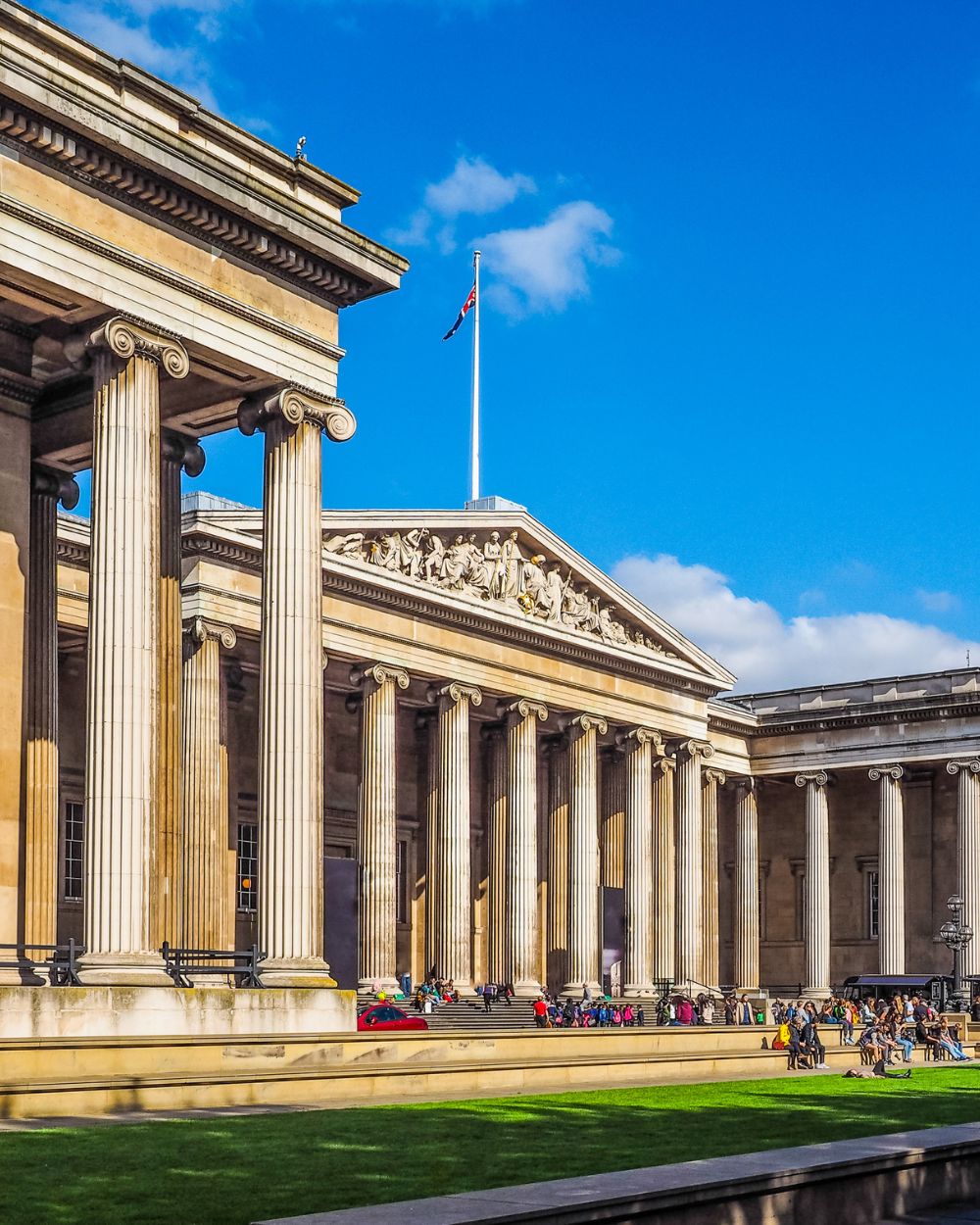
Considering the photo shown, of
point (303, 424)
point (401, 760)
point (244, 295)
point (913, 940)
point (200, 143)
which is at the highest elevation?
point (200, 143)

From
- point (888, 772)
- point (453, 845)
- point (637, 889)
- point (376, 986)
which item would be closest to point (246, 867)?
point (376, 986)

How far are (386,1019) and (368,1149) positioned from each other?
94.0 ft

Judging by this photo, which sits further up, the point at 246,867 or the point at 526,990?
the point at 246,867

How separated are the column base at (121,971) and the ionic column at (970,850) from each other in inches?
2120

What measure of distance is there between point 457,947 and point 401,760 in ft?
28.6

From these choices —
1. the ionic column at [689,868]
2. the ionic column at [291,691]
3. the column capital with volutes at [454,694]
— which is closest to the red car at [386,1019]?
the column capital with volutes at [454,694]

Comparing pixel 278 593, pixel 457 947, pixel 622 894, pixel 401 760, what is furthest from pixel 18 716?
pixel 622 894

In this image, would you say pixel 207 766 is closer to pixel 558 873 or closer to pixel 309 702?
pixel 309 702

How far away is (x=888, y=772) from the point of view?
7644cm

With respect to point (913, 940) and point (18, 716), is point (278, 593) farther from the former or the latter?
point (913, 940)

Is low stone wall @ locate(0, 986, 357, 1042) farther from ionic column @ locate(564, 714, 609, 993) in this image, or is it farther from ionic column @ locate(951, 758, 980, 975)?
ionic column @ locate(951, 758, 980, 975)

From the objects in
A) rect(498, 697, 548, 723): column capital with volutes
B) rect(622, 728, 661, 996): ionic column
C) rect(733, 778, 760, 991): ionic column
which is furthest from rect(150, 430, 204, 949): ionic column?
rect(733, 778, 760, 991): ionic column

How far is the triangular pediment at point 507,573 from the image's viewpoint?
185 feet

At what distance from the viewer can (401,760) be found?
65938 millimetres
